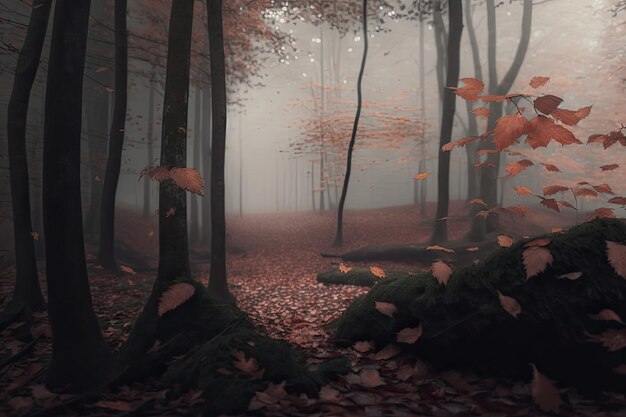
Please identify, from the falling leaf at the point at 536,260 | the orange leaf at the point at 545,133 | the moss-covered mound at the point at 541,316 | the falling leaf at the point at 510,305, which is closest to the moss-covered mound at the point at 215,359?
the moss-covered mound at the point at 541,316

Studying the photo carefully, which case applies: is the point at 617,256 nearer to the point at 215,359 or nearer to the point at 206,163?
the point at 215,359

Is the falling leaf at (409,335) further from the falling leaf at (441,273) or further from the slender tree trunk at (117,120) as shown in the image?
the slender tree trunk at (117,120)

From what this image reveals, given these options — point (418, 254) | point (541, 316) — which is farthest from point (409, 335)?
point (418, 254)

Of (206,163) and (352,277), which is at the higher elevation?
(206,163)

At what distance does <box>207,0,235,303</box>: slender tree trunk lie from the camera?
700 cm

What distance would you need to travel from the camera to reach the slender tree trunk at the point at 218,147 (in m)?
7.00

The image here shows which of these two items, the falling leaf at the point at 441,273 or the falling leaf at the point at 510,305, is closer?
the falling leaf at the point at 510,305

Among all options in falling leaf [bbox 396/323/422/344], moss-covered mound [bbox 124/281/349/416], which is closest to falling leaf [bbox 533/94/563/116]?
falling leaf [bbox 396/323/422/344]

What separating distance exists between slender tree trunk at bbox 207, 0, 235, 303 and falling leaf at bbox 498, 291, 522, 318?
5.29m

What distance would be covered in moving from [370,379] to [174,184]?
313cm

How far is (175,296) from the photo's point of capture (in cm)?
360

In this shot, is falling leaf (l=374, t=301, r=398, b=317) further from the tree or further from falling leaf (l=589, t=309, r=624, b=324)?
the tree

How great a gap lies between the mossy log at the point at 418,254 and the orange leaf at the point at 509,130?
8160 millimetres

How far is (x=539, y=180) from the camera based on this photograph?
28469 millimetres
